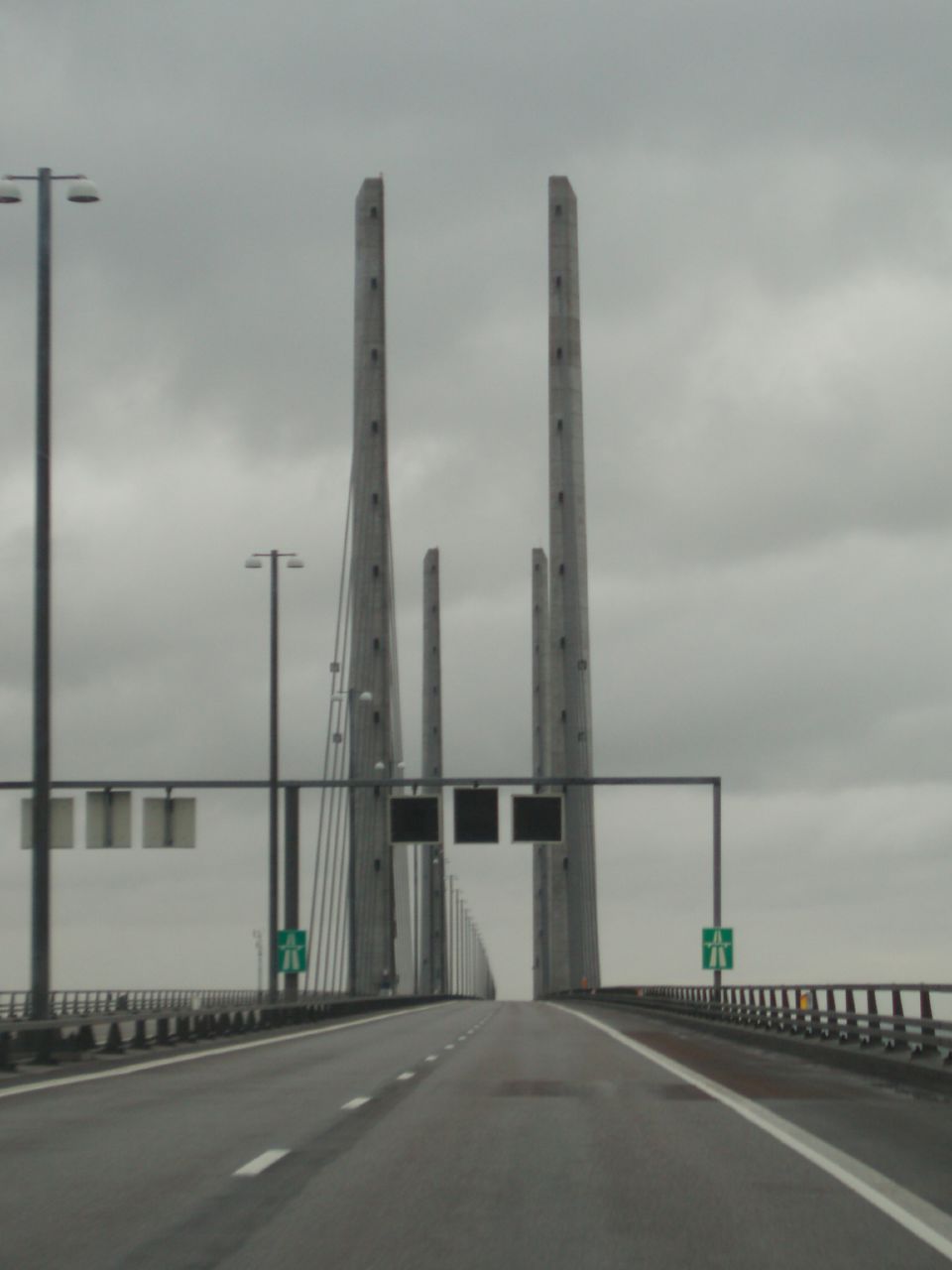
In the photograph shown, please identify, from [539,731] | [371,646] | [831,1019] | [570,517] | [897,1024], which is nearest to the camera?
[897,1024]

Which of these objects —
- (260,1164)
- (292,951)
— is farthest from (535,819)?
(260,1164)

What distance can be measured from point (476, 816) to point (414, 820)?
2.23 m

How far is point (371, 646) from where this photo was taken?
74.9m

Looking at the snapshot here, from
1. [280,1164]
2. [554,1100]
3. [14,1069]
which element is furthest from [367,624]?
[280,1164]

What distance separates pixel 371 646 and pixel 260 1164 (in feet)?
203

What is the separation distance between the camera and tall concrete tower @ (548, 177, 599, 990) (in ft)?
275

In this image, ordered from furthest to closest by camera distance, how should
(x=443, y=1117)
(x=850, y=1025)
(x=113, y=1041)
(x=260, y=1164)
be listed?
(x=850, y=1025) → (x=113, y=1041) → (x=443, y=1117) → (x=260, y=1164)

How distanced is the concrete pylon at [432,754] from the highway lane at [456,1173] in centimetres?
10625

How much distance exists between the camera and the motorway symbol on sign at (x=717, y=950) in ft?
181

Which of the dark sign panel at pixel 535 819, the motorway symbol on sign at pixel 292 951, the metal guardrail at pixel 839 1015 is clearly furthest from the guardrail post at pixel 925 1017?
the motorway symbol on sign at pixel 292 951

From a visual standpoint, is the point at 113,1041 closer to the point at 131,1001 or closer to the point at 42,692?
the point at 42,692

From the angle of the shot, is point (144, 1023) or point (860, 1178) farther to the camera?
point (144, 1023)

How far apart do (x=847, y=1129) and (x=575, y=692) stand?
223 feet

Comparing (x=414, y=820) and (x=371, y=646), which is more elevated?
(x=371, y=646)
